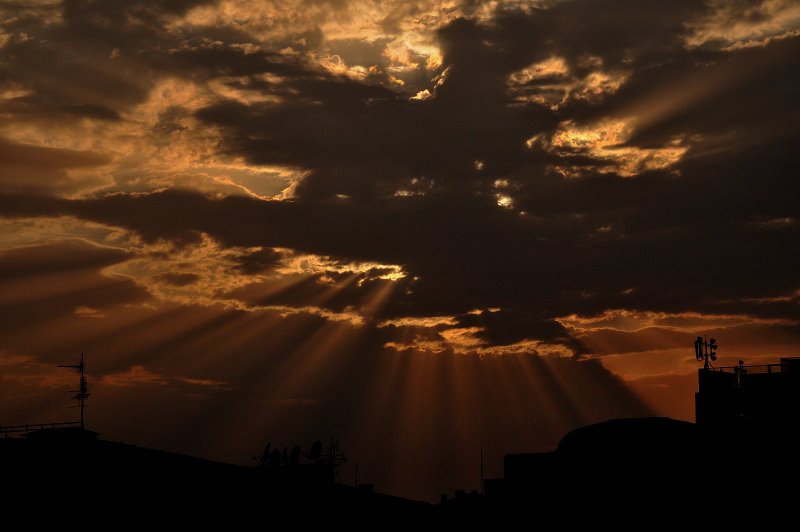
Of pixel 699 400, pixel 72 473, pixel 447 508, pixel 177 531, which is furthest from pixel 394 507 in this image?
pixel 699 400

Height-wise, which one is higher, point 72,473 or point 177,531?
point 72,473

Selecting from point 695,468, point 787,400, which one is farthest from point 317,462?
point 695,468

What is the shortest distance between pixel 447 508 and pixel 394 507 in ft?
30.2

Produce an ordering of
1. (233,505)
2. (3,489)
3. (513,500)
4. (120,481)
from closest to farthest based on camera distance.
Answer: (3,489), (120,481), (233,505), (513,500)

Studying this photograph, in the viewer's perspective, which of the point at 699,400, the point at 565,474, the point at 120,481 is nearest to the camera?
the point at 120,481

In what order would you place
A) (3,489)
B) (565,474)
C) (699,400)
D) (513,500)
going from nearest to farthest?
(3,489)
(565,474)
(513,500)
(699,400)

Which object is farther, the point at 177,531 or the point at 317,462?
the point at 317,462

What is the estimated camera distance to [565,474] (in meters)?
59.9

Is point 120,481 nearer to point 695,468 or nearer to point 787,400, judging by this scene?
point 695,468

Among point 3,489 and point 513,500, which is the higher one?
point 3,489

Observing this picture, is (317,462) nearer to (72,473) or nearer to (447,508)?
(447,508)

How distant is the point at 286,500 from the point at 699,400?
1890 inches

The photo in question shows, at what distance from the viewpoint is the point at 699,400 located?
88188 millimetres

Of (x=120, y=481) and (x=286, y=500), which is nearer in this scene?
(x=120, y=481)
